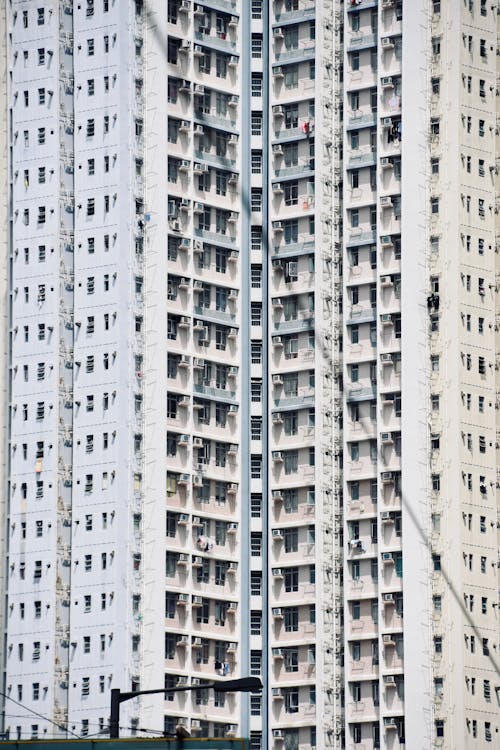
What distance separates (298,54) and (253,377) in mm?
13802

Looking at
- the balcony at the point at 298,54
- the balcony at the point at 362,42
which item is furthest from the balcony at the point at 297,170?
the balcony at the point at 362,42

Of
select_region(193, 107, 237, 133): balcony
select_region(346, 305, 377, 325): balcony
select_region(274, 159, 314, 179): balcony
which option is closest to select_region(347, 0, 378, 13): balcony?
select_region(274, 159, 314, 179): balcony

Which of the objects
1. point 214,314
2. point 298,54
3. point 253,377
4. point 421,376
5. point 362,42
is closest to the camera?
point 421,376

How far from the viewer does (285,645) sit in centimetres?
9819

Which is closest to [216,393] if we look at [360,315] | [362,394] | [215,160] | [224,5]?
[362,394]

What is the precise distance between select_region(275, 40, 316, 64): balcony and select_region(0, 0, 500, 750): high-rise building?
0.16m

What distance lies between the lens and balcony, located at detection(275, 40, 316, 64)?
101 meters

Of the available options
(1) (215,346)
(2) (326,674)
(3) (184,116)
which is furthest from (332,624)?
(3) (184,116)

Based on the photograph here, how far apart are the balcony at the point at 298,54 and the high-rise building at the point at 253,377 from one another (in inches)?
6.4

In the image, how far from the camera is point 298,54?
3991 inches

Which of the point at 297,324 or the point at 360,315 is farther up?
the point at 360,315

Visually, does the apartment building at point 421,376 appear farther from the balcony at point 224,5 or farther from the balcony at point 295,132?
the balcony at point 224,5

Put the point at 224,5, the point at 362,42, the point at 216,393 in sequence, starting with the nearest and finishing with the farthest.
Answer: the point at 216,393, the point at 362,42, the point at 224,5

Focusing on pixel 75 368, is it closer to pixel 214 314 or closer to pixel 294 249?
pixel 214 314
